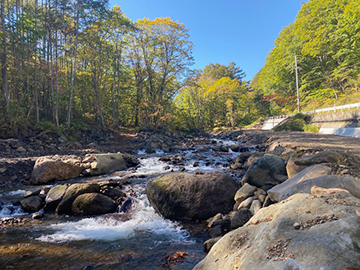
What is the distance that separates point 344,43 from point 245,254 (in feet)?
105

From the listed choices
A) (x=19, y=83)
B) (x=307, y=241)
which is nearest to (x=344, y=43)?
(x=307, y=241)

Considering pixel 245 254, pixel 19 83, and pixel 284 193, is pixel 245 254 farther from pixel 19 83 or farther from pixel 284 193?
pixel 19 83

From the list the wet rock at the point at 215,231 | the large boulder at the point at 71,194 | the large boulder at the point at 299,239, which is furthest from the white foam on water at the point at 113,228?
the large boulder at the point at 299,239

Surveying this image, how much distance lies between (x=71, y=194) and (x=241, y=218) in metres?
5.14

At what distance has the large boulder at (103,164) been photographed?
9.82 metres

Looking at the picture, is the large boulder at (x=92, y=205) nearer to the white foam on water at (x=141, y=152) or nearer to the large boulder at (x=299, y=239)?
the large boulder at (x=299, y=239)

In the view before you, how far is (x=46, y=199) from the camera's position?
6457 millimetres

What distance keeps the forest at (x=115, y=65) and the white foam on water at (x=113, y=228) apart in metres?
12.7

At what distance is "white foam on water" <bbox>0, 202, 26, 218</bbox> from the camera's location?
602cm

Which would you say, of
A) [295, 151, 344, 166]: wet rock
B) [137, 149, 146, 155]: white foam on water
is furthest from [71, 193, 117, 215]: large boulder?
[137, 149, 146, 155]: white foam on water

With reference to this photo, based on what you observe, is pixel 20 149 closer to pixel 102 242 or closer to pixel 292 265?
pixel 102 242

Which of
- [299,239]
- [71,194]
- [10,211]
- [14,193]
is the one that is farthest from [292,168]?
[14,193]

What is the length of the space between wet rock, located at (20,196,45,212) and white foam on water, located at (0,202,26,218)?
5.4 inches

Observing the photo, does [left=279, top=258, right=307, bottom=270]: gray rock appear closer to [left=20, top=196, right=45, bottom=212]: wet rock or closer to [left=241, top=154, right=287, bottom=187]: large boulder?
[left=241, top=154, right=287, bottom=187]: large boulder
